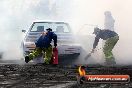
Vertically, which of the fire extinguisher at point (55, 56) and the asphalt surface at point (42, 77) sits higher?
the fire extinguisher at point (55, 56)

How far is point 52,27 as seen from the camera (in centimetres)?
1711

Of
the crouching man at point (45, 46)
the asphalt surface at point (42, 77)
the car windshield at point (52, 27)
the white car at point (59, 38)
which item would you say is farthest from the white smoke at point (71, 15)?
the asphalt surface at point (42, 77)

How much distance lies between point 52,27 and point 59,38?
1149 mm

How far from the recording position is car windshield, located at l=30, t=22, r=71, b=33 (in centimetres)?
1684

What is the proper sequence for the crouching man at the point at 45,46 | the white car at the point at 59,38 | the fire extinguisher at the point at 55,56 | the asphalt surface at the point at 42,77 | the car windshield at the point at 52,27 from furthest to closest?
the car windshield at the point at 52,27 < the white car at the point at 59,38 < the crouching man at the point at 45,46 < the fire extinguisher at the point at 55,56 < the asphalt surface at the point at 42,77

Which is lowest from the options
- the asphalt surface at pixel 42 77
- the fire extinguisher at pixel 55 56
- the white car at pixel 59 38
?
the asphalt surface at pixel 42 77

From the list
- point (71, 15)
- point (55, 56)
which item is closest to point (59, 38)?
point (55, 56)

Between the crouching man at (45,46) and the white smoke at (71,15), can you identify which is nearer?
the crouching man at (45,46)

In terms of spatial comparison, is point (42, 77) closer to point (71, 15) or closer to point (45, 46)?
point (45, 46)

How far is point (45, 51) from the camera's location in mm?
15133

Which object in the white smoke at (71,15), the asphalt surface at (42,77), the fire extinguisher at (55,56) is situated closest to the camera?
the asphalt surface at (42,77)

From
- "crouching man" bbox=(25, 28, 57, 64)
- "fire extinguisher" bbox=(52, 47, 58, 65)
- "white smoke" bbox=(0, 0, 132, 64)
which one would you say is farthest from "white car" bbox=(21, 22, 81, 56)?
"white smoke" bbox=(0, 0, 132, 64)

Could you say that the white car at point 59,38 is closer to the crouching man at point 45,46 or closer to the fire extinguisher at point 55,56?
the crouching man at point 45,46

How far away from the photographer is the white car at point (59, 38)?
607 inches
